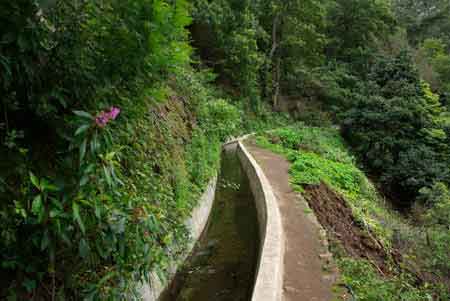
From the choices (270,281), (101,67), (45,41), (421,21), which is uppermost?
(421,21)

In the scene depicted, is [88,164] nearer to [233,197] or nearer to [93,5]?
[93,5]

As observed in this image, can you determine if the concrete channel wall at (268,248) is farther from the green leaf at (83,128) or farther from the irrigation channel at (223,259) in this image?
the green leaf at (83,128)

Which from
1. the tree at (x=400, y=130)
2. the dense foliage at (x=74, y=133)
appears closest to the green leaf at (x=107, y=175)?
the dense foliage at (x=74, y=133)

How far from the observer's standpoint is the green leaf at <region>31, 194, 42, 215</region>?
202 cm

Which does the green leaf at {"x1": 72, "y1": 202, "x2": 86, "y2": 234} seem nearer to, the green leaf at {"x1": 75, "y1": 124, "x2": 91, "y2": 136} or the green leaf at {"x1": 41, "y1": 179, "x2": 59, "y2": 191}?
the green leaf at {"x1": 41, "y1": 179, "x2": 59, "y2": 191}

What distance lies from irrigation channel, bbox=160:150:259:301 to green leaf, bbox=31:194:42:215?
279 centimetres

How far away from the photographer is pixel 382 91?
17.9 meters

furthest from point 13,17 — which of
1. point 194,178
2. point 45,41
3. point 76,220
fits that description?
point 194,178

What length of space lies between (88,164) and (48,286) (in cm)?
124

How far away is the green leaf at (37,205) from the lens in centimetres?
202

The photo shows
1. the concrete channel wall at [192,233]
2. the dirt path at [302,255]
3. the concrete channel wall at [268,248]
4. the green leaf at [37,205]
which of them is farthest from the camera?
the dirt path at [302,255]

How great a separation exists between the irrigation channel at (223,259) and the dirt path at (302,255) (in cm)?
70

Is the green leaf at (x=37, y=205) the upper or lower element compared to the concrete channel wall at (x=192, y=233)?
upper

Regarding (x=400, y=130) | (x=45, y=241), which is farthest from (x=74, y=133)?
(x=400, y=130)
